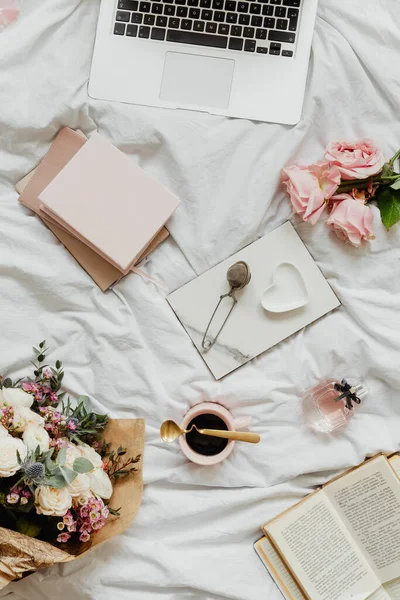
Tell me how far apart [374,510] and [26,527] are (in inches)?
21.9

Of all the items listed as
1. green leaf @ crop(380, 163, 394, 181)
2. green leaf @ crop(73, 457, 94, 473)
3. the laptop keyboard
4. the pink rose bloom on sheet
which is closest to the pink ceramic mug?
green leaf @ crop(73, 457, 94, 473)

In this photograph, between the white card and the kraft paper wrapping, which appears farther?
the white card

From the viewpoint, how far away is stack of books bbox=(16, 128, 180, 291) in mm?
945

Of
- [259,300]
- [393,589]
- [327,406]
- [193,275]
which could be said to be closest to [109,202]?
[193,275]

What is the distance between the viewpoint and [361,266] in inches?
39.0

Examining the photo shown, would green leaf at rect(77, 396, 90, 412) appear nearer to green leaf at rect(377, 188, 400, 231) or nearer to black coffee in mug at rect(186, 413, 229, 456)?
black coffee in mug at rect(186, 413, 229, 456)

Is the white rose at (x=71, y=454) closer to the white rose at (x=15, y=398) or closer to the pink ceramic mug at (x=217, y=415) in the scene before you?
the white rose at (x=15, y=398)

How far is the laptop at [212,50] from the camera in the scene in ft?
3.12

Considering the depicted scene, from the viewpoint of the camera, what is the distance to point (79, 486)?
764mm

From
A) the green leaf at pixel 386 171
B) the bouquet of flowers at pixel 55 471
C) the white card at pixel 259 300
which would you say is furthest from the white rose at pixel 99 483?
the green leaf at pixel 386 171

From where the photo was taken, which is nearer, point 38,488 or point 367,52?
point 38,488

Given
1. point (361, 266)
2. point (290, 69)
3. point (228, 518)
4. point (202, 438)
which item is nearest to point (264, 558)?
point (228, 518)

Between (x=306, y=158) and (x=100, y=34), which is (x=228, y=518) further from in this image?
(x=100, y=34)

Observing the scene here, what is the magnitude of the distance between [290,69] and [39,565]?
0.84 m
